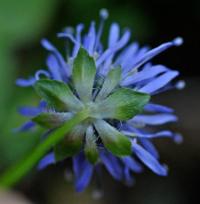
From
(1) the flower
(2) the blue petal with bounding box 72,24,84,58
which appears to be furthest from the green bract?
(2) the blue petal with bounding box 72,24,84,58

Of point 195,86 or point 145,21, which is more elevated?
point 145,21

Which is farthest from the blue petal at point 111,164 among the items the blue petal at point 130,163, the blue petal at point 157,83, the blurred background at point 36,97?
the blurred background at point 36,97

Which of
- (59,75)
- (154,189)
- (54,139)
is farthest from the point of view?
(154,189)

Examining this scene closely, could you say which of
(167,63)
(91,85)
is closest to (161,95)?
(167,63)

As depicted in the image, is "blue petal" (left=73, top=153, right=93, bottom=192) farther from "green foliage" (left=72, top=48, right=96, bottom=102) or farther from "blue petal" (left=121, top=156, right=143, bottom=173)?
"green foliage" (left=72, top=48, right=96, bottom=102)

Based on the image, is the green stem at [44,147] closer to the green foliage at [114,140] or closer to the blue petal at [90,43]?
the green foliage at [114,140]

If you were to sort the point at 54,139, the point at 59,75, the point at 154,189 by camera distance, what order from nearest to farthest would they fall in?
1. the point at 54,139
2. the point at 59,75
3. the point at 154,189

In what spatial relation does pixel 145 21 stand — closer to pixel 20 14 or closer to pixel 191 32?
pixel 191 32
